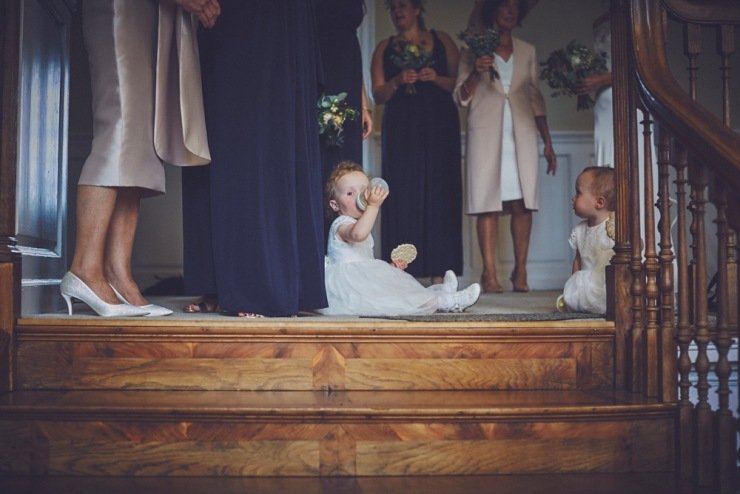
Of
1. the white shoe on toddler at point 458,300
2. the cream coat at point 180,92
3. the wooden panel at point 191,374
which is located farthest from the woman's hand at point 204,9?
the white shoe on toddler at point 458,300

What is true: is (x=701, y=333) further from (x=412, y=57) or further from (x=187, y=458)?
(x=412, y=57)

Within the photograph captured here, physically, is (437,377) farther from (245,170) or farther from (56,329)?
(56,329)

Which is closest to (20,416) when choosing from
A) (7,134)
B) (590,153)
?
(7,134)

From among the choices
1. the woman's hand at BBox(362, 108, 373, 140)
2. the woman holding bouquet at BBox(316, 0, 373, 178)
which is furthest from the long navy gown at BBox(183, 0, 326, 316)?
the woman's hand at BBox(362, 108, 373, 140)

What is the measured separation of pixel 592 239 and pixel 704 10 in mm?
941

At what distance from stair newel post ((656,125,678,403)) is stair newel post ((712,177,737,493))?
0.55 feet

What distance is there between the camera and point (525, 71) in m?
4.72

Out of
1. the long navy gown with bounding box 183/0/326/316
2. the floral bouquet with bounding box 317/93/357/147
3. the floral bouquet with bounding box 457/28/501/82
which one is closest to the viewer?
the long navy gown with bounding box 183/0/326/316

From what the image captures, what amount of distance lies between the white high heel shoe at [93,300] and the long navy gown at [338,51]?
48.8 inches

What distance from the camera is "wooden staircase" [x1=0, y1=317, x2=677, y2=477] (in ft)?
6.56

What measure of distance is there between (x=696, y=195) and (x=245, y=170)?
133 cm

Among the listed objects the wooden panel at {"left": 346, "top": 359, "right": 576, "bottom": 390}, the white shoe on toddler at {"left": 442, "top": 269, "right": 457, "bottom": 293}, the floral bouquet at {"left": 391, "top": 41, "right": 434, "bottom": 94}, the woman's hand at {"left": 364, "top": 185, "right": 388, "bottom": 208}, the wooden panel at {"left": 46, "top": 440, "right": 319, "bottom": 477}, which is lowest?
the wooden panel at {"left": 46, "top": 440, "right": 319, "bottom": 477}

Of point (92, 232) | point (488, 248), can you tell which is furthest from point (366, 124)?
point (92, 232)

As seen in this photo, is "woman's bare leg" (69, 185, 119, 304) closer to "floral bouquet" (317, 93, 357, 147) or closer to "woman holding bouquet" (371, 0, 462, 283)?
"floral bouquet" (317, 93, 357, 147)
